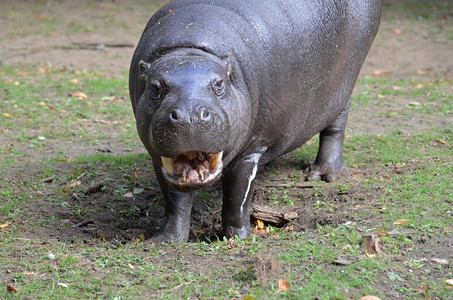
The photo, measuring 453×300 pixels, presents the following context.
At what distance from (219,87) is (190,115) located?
407 mm

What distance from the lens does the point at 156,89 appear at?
4.25m

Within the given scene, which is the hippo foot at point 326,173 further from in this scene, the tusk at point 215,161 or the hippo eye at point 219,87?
the hippo eye at point 219,87

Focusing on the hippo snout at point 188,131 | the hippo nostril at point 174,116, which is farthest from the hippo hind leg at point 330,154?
the hippo nostril at point 174,116

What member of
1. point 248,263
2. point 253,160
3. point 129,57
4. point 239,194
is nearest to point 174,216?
point 239,194

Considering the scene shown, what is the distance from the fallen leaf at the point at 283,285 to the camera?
3.80 meters

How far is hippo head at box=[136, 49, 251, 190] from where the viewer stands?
398 centimetres

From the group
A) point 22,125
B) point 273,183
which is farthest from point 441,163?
point 22,125

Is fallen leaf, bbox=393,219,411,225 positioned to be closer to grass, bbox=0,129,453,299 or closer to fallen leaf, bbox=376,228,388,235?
grass, bbox=0,129,453,299

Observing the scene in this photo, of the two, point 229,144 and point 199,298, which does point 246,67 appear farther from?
point 199,298

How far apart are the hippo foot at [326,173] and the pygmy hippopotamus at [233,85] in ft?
1.95

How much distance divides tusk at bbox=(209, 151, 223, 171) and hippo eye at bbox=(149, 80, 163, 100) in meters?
0.52

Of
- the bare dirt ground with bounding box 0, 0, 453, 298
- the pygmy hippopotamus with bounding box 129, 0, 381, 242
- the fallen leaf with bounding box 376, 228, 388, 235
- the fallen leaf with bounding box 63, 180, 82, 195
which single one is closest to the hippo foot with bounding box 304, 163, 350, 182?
the bare dirt ground with bounding box 0, 0, 453, 298

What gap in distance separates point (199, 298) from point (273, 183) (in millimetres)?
2668

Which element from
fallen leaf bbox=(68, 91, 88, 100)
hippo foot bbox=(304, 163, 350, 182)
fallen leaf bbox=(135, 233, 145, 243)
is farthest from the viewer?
fallen leaf bbox=(68, 91, 88, 100)
